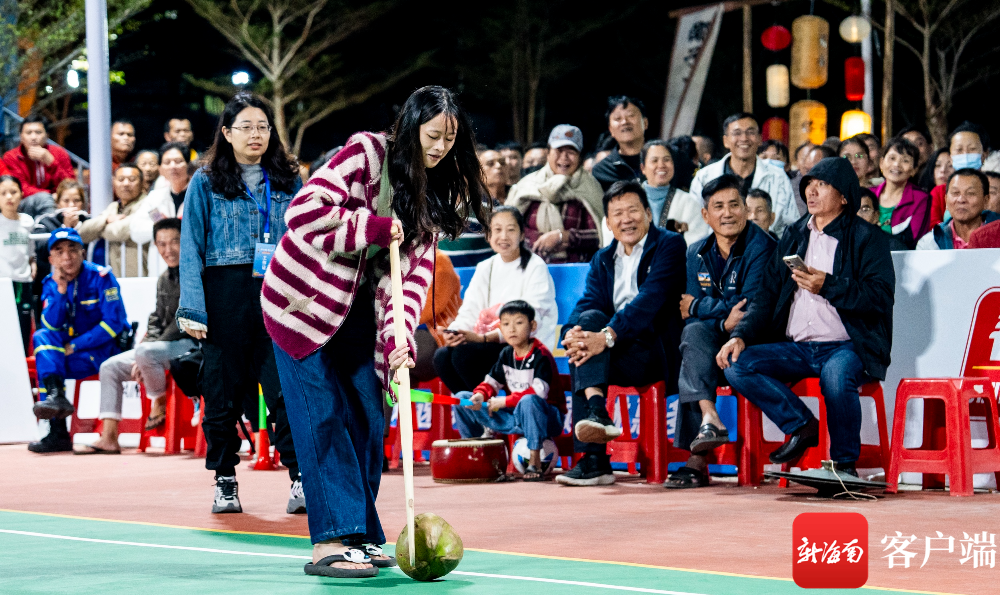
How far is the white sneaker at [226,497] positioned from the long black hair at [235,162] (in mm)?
1353

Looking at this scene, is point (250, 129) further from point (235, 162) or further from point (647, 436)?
point (647, 436)

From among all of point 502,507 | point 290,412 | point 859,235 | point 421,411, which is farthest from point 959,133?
point 290,412

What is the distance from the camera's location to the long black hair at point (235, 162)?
591cm

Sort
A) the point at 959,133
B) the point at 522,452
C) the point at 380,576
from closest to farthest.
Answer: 1. the point at 380,576
2. the point at 522,452
3. the point at 959,133

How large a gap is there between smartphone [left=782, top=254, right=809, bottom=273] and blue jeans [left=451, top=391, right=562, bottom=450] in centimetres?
169

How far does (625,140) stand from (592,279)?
1.84 meters

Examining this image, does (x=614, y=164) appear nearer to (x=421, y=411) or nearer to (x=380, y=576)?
(x=421, y=411)

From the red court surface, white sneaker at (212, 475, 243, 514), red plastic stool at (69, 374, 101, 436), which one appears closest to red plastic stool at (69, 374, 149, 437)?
red plastic stool at (69, 374, 101, 436)

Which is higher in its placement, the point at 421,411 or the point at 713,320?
the point at 713,320

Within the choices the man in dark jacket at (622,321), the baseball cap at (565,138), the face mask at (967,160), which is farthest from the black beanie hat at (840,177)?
the face mask at (967,160)

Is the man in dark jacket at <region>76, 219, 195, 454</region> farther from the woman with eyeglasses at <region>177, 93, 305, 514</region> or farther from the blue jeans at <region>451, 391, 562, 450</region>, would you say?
the woman with eyeglasses at <region>177, 93, 305, 514</region>

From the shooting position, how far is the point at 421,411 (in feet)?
27.7

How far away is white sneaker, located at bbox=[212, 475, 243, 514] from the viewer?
5.98m

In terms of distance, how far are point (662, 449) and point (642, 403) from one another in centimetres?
28
